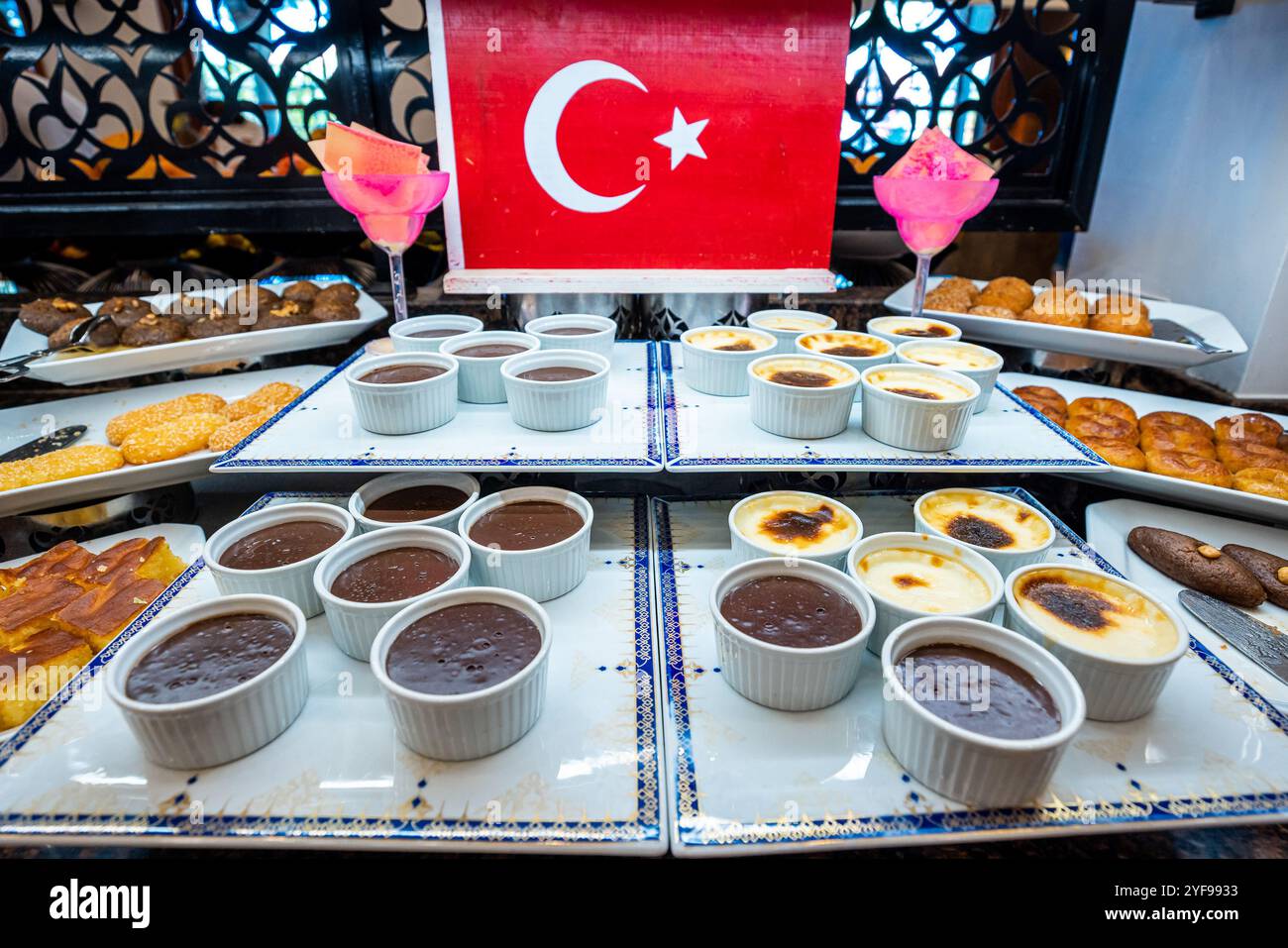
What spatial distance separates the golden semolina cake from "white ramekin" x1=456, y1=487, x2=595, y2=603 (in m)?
0.99

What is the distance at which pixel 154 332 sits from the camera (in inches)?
110

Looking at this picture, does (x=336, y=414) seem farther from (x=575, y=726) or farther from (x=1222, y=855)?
(x=1222, y=855)

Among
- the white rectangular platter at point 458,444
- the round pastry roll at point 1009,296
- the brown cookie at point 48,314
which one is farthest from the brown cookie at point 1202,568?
the brown cookie at point 48,314

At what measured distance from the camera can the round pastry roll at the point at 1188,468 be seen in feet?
7.30

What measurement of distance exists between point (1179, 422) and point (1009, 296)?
0.85m

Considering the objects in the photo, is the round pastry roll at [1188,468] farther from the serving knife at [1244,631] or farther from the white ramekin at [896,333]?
the white ramekin at [896,333]

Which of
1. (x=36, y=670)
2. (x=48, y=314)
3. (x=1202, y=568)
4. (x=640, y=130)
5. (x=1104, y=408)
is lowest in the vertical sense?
(x=36, y=670)

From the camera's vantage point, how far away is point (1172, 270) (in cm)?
324

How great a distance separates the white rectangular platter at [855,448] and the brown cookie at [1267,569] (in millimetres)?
601

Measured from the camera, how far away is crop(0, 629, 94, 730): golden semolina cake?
1.60m

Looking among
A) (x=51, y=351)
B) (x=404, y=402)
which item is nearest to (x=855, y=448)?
(x=404, y=402)

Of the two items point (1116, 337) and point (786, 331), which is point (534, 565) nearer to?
point (786, 331)
